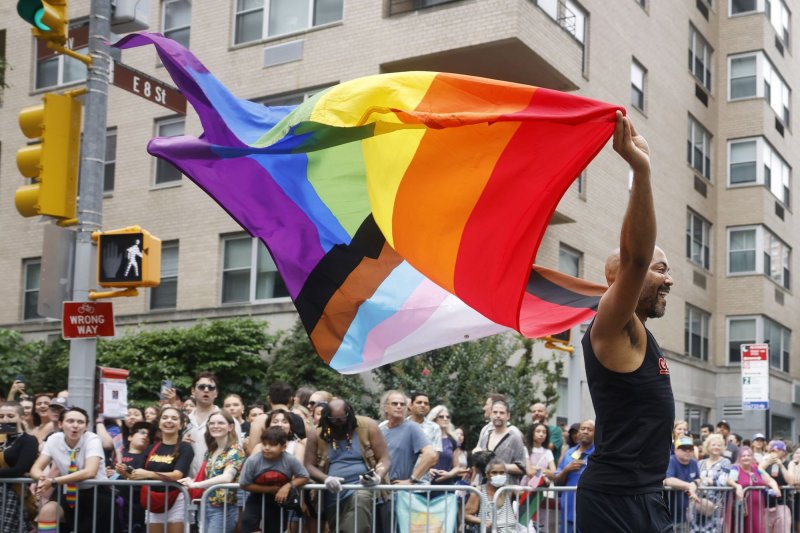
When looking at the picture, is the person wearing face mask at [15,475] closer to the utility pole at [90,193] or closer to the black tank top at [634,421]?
the utility pole at [90,193]

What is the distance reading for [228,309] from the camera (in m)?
23.8

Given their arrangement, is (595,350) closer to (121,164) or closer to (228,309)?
(228,309)

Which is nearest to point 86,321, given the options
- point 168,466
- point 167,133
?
point 168,466

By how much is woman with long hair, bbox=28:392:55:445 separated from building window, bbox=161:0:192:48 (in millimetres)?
14664

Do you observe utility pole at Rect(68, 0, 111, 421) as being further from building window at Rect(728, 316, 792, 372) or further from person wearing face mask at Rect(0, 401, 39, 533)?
building window at Rect(728, 316, 792, 372)

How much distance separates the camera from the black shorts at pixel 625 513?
4727 millimetres

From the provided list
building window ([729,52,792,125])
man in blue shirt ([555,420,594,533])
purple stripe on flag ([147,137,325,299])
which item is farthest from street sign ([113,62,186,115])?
building window ([729,52,792,125])

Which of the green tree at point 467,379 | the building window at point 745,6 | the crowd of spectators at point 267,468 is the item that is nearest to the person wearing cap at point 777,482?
the crowd of spectators at point 267,468

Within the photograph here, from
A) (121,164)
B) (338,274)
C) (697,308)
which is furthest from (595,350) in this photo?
(697,308)

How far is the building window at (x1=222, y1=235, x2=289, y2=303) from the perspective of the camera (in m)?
23.5

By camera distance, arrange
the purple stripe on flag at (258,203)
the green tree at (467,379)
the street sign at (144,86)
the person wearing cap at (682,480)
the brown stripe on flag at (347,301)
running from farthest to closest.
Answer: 1. the green tree at (467,379)
2. the person wearing cap at (682,480)
3. the street sign at (144,86)
4. the brown stripe on flag at (347,301)
5. the purple stripe on flag at (258,203)

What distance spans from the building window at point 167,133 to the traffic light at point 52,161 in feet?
Answer: 49.3

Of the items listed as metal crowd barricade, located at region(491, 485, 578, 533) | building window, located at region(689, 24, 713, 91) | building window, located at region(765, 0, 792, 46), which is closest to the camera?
metal crowd barricade, located at region(491, 485, 578, 533)

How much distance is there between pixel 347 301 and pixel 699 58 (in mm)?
28912
